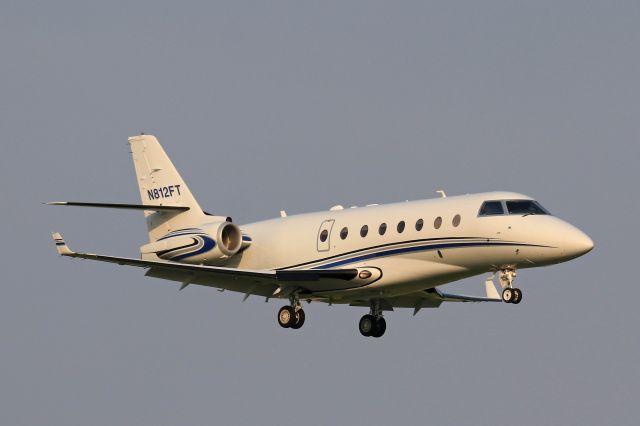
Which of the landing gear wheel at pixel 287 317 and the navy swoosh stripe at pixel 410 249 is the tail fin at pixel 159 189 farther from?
the navy swoosh stripe at pixel 410 249

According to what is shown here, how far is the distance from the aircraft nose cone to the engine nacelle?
393 inches

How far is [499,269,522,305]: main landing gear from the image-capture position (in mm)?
36375

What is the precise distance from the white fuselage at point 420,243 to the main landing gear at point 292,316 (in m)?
1.03

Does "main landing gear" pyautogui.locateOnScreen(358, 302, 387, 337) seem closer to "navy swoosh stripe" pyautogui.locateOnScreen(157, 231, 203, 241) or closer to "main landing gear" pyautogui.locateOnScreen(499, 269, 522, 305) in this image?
"navy swoosh stripe" pyautogui.locateOnScreen(157, 231, 203, 241)

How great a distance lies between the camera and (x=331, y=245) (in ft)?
131

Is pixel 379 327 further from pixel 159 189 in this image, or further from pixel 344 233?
pixel 159 189

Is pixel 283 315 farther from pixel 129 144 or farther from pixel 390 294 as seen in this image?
pixel 129 144

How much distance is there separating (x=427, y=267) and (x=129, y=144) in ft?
40.0

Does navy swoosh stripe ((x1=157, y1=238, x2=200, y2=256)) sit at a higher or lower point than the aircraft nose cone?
higher

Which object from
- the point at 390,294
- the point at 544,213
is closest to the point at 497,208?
the point at 544,213

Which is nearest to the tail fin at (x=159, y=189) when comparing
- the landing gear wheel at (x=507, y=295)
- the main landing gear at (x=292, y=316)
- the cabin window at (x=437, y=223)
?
the main landing gear at (x=292, y=316)

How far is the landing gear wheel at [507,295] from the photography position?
36.4 meters

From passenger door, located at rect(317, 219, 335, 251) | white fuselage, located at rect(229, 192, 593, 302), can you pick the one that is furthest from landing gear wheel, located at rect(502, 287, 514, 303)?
passenger door, located at rect(317, 219, 335, 251)

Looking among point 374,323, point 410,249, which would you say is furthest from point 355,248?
point 374,323
